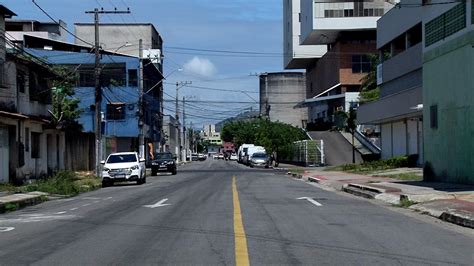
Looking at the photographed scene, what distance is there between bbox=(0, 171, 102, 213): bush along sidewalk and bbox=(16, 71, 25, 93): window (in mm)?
5033

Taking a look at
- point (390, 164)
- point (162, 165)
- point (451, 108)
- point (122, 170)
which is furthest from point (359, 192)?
point (162, 165)

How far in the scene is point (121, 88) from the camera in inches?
2788

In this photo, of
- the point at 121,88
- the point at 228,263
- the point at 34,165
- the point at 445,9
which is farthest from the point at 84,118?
the point at 228,263

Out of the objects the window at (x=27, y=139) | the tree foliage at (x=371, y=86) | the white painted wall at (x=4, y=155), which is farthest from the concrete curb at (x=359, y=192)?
the tree foliage at (x=371, y=86)

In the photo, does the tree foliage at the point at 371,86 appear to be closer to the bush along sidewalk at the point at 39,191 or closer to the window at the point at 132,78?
the window at the point at 132,78

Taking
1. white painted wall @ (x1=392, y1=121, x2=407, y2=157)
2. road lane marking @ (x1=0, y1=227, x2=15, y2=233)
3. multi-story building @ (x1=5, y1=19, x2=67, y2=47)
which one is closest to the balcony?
multi-story building @ (x1=5, y1=19, x2=67, y2=47)

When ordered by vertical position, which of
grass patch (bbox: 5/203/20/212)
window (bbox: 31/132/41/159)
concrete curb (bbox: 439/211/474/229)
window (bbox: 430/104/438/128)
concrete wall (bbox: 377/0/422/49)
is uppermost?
concrete wall (bbox: 377/0/422/49)

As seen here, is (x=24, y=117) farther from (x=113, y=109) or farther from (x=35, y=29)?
(x=35, y=29)

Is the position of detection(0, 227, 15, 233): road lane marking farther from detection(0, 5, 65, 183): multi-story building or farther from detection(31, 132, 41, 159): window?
detection(31, 132, 41, 159): window

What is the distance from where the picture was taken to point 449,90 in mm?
25312

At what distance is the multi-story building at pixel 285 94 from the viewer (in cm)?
12938

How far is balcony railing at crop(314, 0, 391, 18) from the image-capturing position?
8338cm

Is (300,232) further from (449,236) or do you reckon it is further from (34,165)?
(34,165)

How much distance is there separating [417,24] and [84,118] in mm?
38590
